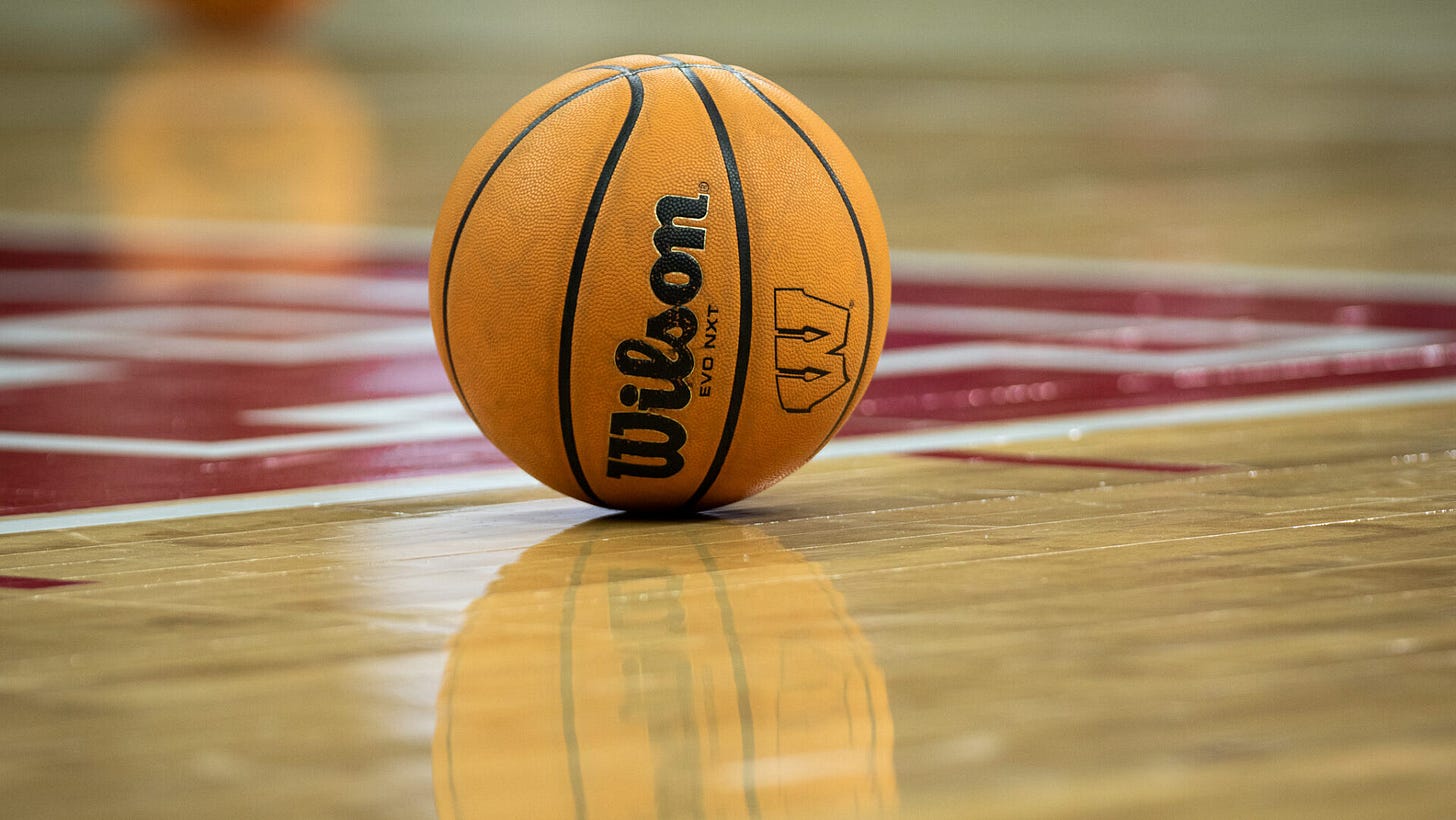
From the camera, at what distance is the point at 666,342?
3822 millimetres

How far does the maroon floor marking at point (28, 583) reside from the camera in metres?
3.56

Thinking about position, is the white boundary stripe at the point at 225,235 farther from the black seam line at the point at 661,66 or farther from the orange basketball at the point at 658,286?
the orange basketball at the point at 658,286

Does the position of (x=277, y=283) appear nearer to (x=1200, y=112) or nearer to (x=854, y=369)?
(x=854, y=369)

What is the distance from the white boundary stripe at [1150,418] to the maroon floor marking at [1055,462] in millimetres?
90

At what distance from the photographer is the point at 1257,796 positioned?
2406 millimetres

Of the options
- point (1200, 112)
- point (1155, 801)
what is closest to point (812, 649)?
point (1155, 801)

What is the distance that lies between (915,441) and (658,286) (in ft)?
4.51

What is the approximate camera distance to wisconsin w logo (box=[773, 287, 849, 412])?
388cm

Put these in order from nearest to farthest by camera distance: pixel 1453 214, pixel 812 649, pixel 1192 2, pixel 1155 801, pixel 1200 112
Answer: pixel 1155 801 < pixel 812 649 < pixel 1453 214 < pixel 1200 112 < pixel 1192 2

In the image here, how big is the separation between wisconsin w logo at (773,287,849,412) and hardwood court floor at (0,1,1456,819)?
25 centimetres

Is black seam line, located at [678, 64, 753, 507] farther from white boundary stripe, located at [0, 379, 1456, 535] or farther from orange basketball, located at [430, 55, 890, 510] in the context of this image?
white boundary stripe, located at [0, 379, 1456, 535]

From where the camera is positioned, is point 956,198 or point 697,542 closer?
point 697,542

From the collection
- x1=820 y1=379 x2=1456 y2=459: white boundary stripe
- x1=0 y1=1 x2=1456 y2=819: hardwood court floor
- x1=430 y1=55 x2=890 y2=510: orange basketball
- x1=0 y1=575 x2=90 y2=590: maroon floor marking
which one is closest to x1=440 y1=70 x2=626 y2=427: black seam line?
x1=430 y1=55 x2=890 y2=510: orange basketball

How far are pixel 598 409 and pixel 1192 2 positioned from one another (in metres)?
20.9
